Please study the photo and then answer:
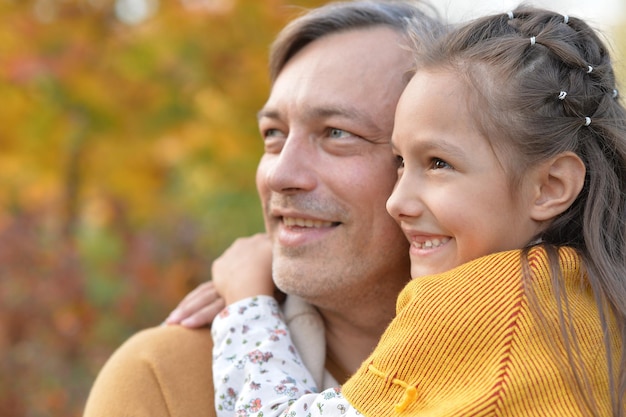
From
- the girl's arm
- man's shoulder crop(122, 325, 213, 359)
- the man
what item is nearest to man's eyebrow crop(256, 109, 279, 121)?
the man

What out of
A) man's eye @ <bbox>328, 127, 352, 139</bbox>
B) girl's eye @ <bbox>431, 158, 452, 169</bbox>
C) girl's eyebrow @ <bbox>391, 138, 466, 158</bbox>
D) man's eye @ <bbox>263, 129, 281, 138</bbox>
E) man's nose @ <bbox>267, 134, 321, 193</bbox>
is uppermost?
girl's eyebrow @ <bbox>391, 138, 466, 158</bbox>

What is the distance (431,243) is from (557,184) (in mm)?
354

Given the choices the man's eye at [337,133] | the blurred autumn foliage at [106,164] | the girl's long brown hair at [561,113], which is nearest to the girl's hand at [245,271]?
the man's eye at [337,133]

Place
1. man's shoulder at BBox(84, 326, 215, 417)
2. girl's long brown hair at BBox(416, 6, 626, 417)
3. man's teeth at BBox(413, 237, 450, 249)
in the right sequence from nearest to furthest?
girl's long brown hair at BBox(416, 6, 626, 417) → man's teeth at BBox(413, 237, 450, 249) → man's shoulder at BBox(84, 326, 215, 417)

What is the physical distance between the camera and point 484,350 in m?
1.94

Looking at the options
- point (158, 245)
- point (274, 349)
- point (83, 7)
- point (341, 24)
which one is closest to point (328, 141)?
point (341, 24)

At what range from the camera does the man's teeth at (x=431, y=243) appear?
2.27m

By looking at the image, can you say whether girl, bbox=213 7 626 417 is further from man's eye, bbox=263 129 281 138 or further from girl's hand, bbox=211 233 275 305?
man's eye, bbox=263 129 281 138

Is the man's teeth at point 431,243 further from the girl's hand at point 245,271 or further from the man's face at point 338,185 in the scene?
the girl's hand at point 245,271

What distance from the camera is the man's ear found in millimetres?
2180

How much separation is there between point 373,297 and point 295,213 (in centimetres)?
39

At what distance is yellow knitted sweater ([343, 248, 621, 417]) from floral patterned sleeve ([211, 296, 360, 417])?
17 cm

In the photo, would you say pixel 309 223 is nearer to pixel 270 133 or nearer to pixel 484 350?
pixel 270 133

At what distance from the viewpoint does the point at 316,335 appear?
282cm
